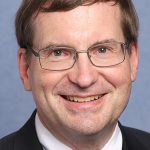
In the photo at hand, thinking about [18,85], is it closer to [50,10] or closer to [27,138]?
[27,138]

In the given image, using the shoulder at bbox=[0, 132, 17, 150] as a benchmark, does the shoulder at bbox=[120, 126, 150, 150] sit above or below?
below

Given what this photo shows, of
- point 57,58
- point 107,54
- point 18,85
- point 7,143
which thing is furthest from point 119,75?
point 18,85

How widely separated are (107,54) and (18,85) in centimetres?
91

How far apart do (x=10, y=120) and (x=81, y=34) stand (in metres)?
1.05

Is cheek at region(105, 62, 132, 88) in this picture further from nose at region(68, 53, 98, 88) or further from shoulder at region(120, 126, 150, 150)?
shoulder at region(120, 126, 150, 150)

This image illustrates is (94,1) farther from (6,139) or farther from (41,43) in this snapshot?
(6,139)

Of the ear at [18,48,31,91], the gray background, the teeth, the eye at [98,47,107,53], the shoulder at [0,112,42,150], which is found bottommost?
the gray background

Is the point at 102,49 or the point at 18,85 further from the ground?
the point at 102,49

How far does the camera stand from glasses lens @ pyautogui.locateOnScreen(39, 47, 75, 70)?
1864mm

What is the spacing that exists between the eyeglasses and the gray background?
0.75m

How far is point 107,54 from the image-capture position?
1.91 metres

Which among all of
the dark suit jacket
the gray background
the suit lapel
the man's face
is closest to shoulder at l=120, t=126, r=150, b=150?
the dark suit jacket

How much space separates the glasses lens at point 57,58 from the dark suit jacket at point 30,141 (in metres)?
0.24

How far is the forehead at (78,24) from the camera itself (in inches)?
72.5
